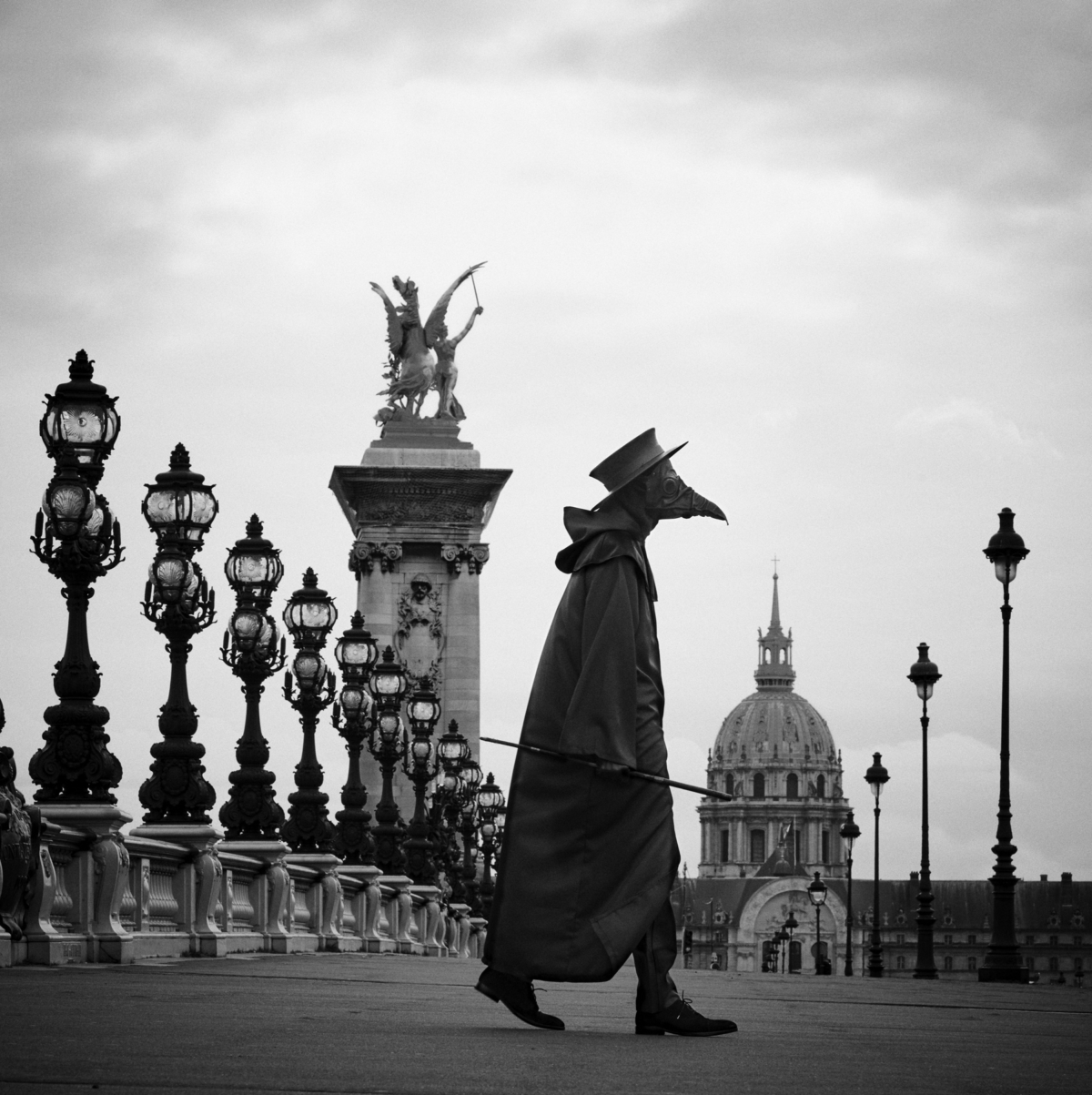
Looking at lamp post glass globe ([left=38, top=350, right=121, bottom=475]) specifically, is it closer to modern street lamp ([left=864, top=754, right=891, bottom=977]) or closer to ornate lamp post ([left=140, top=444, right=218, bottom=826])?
ornate lamp post ([left=140, top=444, right=218, bottom=826])

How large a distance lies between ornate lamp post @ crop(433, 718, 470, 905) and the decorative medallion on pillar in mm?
17110

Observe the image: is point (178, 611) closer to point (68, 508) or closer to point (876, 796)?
point (68, 508)

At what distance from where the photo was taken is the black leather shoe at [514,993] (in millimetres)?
10578

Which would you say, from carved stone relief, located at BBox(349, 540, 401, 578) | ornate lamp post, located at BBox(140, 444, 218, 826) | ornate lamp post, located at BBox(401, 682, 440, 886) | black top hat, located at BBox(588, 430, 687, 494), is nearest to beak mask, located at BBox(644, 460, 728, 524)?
black top hat, located at BBox(588, 430, 687, 494)

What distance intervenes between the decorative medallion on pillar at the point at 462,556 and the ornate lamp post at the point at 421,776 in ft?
89.4

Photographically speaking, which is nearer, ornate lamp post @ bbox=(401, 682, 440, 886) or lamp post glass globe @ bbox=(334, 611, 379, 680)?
lamp post glass globe @ bbox=(334, 611, 379, 680)

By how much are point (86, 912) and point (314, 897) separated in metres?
13.2

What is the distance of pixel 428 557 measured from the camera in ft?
247

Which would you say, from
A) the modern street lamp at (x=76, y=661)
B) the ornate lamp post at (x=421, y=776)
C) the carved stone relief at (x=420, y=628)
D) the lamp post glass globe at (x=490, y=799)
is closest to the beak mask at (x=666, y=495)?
the modern street lamp at (x=76, y=661)

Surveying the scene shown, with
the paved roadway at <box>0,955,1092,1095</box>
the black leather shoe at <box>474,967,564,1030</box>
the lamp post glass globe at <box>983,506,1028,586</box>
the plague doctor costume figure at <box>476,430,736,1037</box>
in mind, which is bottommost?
the paved roadway at <box>0,955,1092,1095</box>

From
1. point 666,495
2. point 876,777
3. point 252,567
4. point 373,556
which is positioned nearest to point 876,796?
point 876,777

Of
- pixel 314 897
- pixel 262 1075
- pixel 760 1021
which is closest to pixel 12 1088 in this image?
pixel 262 1075

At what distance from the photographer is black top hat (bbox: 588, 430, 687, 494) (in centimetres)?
1128

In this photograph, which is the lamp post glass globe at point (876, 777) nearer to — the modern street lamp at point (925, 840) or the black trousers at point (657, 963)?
the modern street lamp at point (925, 840)
